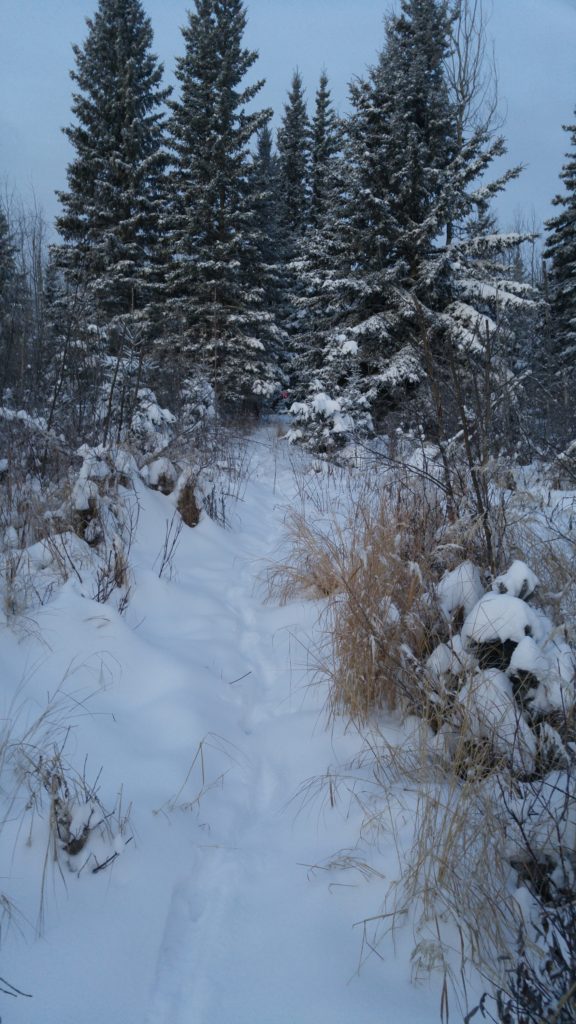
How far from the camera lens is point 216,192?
41.8 ft

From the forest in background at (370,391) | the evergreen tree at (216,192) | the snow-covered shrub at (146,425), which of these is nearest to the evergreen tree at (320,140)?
the forest in background at (370,391)

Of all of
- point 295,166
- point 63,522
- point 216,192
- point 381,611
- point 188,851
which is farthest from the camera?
point 295,166

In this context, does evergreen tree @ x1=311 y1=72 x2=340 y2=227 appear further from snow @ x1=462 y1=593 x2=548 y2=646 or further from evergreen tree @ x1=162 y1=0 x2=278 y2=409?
snow @ x1=462 y1=593 x2=548 y2=646

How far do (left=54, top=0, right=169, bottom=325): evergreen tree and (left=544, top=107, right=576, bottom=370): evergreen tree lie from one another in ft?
42.0

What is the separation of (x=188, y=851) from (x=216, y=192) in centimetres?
1474

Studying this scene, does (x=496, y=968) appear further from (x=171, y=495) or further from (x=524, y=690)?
(x=171, y=495)

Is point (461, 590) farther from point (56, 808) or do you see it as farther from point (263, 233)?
point (263, 233)

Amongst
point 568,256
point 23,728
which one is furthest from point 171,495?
point 568,256

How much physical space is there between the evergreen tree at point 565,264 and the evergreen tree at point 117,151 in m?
12.8

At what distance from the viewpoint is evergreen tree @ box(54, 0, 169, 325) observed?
1312 cm

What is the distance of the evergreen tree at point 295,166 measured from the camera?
61.2ft

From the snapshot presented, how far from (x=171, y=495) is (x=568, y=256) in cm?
1802

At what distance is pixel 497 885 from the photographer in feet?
4.19

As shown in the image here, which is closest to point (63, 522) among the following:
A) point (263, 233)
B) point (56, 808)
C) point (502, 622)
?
point (56, 808)
